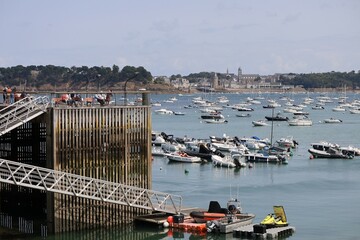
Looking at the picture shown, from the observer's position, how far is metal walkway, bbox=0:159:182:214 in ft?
126

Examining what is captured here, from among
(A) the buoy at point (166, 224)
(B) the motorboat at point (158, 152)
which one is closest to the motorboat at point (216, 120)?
(B) the motorboat at point (158, 152)

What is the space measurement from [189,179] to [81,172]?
31.7 m

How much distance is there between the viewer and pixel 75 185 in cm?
4009

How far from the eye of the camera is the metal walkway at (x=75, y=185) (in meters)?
38.3

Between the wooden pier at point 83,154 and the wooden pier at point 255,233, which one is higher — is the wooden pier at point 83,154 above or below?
above

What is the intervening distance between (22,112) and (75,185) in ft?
14.8

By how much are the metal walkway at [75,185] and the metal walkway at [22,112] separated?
6.57 feet

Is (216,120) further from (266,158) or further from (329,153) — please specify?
(266,158)

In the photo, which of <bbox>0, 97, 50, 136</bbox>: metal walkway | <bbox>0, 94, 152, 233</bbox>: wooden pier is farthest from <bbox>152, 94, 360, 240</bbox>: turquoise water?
<bbox>0, 97, 50, 136</bbox>: metal walkway

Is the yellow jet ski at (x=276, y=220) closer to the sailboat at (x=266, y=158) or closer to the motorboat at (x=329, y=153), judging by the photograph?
the sailboat at (x=266, y=158)

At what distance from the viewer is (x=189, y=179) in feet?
237

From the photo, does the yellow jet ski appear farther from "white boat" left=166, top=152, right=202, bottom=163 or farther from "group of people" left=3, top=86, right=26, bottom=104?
"white boat" left=166, top=152, right=202, bottom=163

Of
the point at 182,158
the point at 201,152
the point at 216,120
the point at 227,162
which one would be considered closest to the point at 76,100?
the point at 227,162

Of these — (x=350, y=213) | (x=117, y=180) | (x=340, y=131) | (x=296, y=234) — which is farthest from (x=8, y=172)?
(x=340, y=131)
